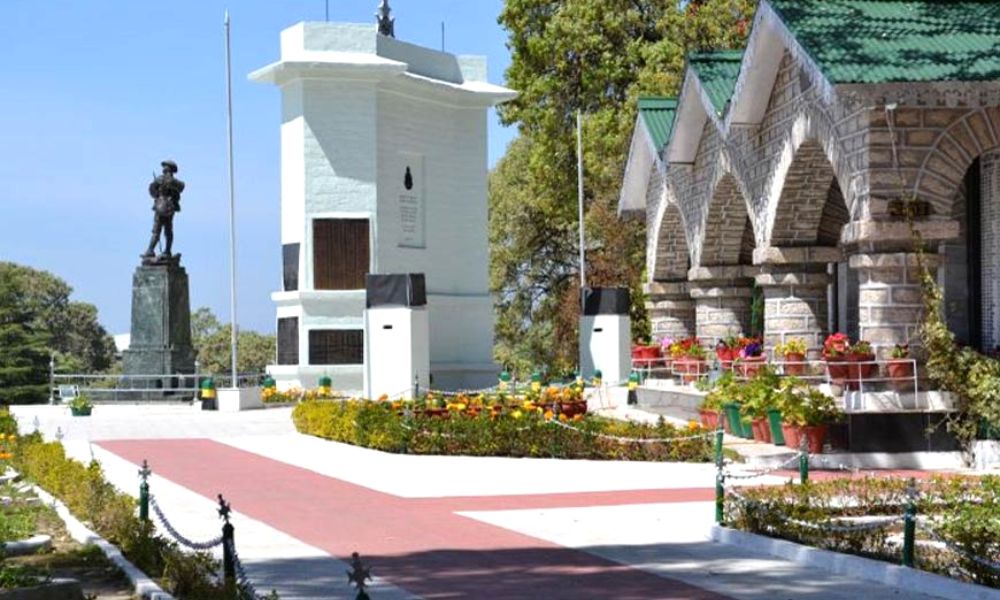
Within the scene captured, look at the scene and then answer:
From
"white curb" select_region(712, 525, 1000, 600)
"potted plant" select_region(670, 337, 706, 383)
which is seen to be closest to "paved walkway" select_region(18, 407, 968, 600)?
"white curb" select_region(712, 525, 1000, 600)

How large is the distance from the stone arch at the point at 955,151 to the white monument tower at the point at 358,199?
23.9 metres

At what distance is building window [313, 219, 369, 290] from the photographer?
43.6 m

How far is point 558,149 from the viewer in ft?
174

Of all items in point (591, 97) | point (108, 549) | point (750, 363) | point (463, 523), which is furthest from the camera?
point (591, 97)

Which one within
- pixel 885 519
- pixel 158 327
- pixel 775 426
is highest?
pixel 158 327

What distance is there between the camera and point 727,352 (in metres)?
29.7

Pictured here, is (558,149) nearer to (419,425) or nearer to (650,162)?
(650,162)

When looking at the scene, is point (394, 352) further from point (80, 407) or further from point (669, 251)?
point (80, 407)

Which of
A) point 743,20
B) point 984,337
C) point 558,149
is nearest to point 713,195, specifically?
point 984,337

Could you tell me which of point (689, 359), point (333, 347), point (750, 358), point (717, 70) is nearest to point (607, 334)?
point (689, 359)

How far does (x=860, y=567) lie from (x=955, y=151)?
10.8 meters

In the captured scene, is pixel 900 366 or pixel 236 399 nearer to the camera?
pixel 900 366

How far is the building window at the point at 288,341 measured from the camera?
1721 inches

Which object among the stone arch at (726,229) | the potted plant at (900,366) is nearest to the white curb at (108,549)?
the potted plant at (900,366)
